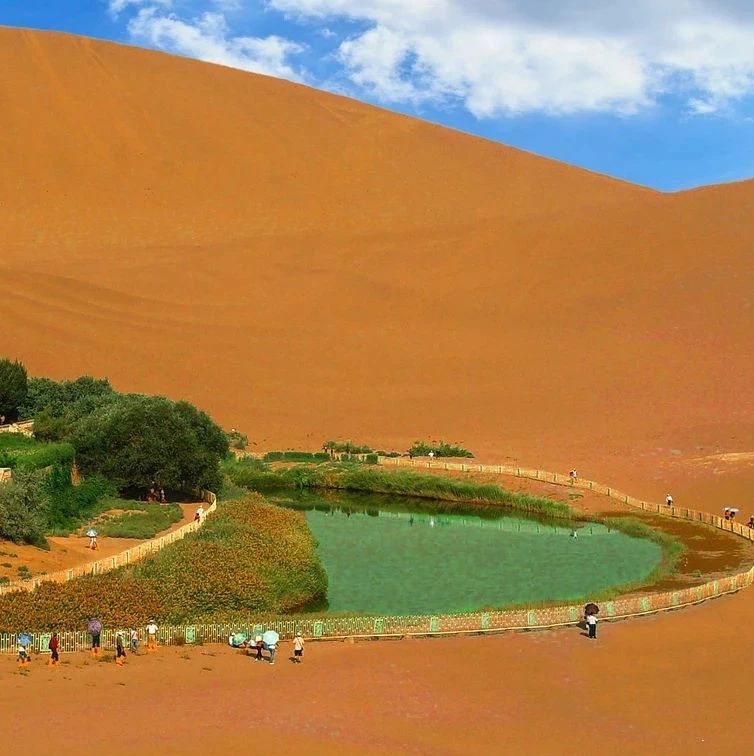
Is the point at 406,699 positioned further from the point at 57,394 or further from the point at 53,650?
the point at 57,394

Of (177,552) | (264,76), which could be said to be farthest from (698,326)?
(264,76)

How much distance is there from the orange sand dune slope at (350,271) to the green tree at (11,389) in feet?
40.8

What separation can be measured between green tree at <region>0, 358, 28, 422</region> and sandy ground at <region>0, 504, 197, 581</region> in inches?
691

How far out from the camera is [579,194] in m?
95.2

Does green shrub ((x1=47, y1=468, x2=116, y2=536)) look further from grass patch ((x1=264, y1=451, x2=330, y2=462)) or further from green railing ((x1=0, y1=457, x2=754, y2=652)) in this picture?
grass patch ((x1=264, y1=451, x2=330, y2=462))

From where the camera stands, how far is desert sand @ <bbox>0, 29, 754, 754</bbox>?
16344mm

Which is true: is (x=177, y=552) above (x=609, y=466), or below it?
below

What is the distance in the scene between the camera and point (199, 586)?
869 inches

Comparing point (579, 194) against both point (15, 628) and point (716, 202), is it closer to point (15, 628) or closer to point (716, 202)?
point (716, 202)

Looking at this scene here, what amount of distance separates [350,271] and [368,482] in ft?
110

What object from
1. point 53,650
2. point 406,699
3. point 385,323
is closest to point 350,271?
point 385,323

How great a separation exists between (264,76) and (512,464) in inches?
3047

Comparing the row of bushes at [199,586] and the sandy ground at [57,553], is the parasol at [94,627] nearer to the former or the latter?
the row of bushes at [199,586]

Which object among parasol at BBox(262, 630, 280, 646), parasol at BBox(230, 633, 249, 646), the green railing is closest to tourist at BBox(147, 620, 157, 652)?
the green railing
